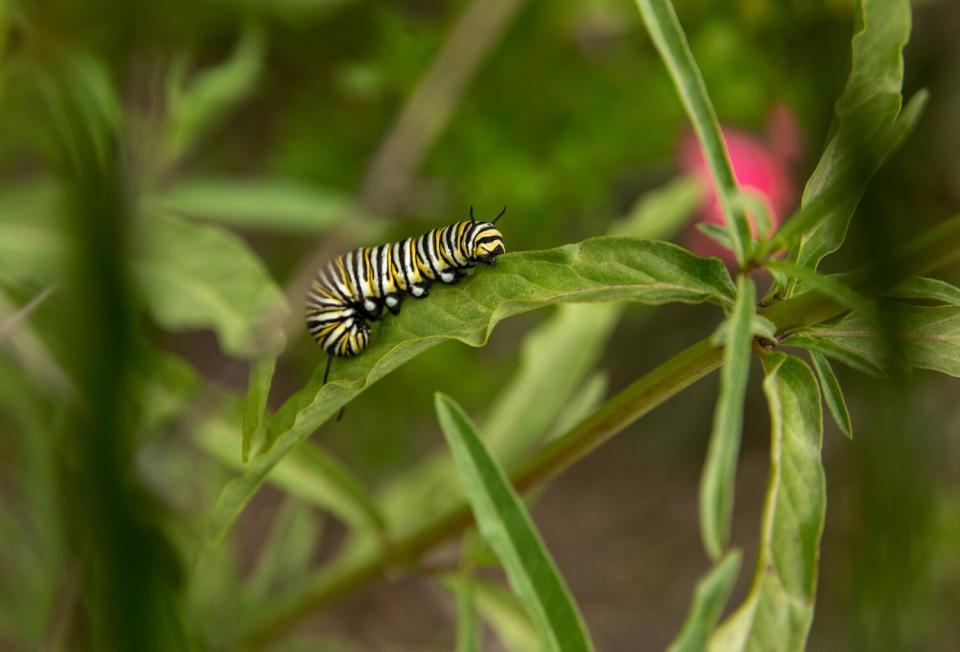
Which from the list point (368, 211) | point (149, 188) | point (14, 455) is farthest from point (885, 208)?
point (14, 455)

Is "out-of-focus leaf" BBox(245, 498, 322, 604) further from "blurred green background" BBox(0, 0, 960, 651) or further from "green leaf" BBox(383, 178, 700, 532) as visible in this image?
"green leaf" BBox(383, 178, 700, 532)

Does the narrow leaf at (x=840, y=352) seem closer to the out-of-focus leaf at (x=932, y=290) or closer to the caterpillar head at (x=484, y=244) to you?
the out-of-focus leaf at (x=932, y=290)

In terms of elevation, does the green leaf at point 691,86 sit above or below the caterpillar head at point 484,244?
above

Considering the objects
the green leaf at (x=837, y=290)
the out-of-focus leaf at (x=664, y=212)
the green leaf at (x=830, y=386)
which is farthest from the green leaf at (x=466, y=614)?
the out-of-focus leaf at (x=664, y=212)

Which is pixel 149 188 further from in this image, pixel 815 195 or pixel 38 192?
pixel 815 195

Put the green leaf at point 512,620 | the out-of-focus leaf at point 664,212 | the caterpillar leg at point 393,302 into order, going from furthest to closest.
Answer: the out-of-focus leaf at point 664,212
the green leaf at point 512,620
the caterpillar leg at point 393,302
